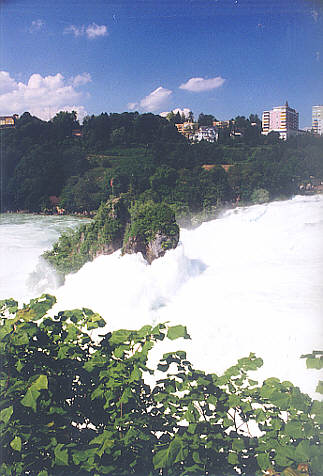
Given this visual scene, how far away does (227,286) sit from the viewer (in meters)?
2.80

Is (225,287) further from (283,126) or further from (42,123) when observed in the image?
(42,123)

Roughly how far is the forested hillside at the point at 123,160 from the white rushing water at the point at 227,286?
226 millimetres

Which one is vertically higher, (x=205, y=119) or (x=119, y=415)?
(x=205, y=119)

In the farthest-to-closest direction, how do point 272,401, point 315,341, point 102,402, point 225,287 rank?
point 225,287 → point 315,341 → point 102,402 → point 272,401

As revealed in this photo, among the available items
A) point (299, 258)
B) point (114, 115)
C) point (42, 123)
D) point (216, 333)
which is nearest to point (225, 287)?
point (216, 333)

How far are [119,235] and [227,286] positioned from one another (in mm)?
876

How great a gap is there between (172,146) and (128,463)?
→ 2039mm

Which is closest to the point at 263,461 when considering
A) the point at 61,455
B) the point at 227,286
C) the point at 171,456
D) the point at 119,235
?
the point at 171,456

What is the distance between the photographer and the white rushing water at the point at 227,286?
262 centimetres

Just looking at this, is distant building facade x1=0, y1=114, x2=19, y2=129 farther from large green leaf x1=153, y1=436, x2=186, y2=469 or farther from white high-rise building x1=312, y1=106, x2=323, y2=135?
large green leaf x1=153, y1=436, x2=186, y2=469

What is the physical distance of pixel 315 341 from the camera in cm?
262

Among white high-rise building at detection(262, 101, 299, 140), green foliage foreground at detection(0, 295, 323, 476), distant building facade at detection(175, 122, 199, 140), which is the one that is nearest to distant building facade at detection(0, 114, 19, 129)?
distant building facade at detection(175, 122, 199, 140)

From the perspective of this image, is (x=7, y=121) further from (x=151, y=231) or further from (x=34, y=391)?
(x=34, y=391)

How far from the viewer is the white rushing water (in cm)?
262
